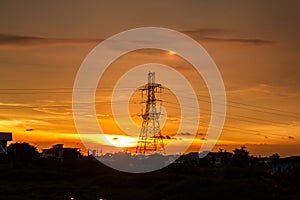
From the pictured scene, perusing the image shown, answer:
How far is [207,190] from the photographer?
38.7 m

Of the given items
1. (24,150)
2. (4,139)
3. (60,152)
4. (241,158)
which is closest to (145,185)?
(241,158)

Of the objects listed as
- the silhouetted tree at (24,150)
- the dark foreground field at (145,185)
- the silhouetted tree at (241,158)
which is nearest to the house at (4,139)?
the silhouetted tree at (24,150)

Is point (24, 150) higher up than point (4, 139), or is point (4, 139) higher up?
point (4, 139)

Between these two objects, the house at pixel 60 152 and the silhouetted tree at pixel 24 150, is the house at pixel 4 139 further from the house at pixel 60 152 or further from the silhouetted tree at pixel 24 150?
the house at pixel 60 152

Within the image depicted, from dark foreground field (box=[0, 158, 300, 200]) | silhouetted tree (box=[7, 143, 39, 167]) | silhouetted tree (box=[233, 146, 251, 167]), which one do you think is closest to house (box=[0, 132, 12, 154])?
silhouetted tree (box=[7, 143, 39, 167])

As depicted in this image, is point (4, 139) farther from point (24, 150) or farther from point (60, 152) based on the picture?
point (60, 152)

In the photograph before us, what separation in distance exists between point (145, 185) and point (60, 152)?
72848mm

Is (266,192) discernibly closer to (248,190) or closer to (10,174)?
(248,190)

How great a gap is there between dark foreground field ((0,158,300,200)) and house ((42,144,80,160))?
153ft

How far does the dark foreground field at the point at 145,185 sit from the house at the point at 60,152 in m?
46.5

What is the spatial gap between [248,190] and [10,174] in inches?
1362

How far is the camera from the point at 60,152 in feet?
403

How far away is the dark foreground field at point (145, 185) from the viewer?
125ft

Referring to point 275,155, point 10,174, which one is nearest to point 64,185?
point 10,174
